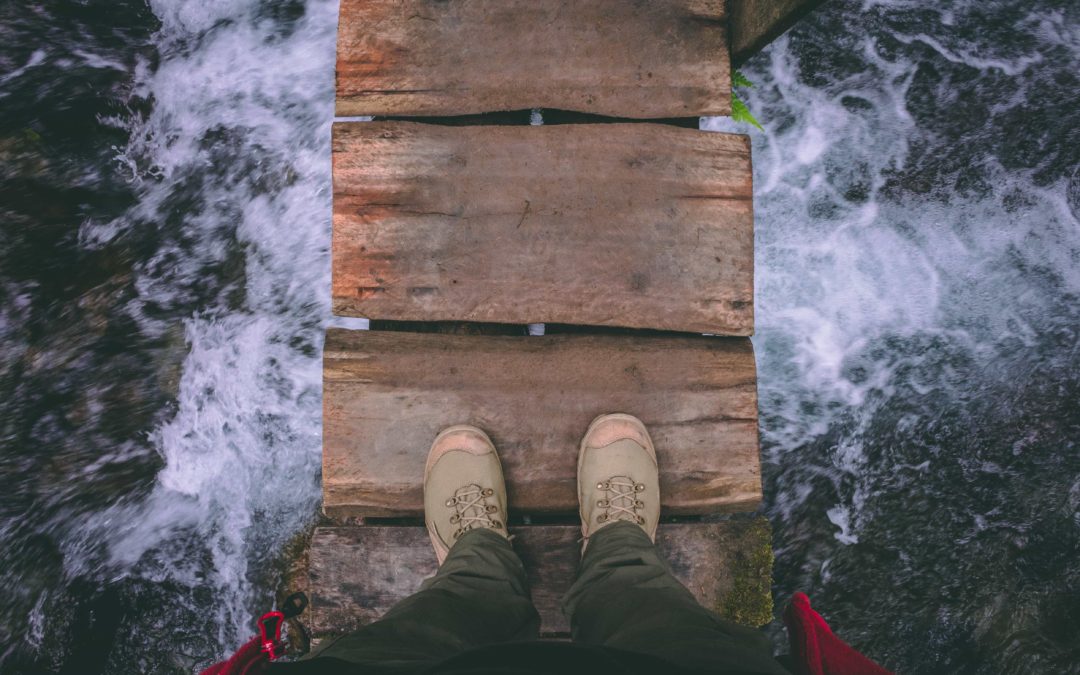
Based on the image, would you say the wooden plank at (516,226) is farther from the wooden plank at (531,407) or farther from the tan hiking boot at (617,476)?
the tan hiking boot at (617,476)

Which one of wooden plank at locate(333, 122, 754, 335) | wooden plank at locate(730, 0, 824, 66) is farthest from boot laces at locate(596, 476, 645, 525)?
wooden plank at locate(730, 0, 824, 66)

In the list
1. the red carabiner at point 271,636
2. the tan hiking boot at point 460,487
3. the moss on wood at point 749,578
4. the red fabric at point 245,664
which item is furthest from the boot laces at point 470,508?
the moss on wood at point 749,578

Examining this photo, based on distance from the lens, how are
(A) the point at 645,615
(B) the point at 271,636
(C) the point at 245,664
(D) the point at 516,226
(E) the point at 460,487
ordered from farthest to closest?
1. (D) the point at 516,226
2. (E) the point at 460,487
3. (B) the point at 271,636
4. (A) the point at 645,615
5. (C) the point at 245,664

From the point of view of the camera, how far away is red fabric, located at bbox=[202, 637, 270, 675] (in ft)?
4.26

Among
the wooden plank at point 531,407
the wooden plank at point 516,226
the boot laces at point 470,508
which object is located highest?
the wooden plank at point 516,226

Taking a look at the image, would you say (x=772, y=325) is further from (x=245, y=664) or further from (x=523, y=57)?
(x=245, y=664)

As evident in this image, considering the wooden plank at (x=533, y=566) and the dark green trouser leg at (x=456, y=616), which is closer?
the dark green trouser leg at (x=456, y=616)

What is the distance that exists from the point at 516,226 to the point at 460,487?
0.87 m

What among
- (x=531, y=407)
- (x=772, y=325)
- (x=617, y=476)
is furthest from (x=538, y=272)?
(x=772, y=325)

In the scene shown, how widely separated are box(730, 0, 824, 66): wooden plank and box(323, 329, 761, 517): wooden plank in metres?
1.00

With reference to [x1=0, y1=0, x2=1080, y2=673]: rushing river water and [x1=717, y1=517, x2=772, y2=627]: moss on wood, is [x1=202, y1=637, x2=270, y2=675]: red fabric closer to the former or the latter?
[x1=717, y1=517, x2=772, y2=627]: moss on wood

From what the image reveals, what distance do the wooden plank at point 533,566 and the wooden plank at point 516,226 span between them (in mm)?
745

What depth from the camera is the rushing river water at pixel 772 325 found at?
2939 mm

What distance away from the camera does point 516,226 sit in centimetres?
201
